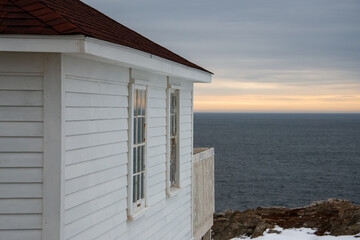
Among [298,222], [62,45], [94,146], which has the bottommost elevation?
[298,222]

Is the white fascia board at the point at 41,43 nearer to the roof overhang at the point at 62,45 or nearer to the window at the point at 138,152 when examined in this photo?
the roof overhang at the point at 62,45

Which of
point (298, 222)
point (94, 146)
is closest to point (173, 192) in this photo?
point (94, 146)

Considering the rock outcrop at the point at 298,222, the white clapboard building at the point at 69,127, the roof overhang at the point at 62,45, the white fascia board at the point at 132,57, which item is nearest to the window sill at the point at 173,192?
the white clapboard building at the point at 69,127

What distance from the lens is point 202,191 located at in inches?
512

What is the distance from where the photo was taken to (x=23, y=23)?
17.3ft

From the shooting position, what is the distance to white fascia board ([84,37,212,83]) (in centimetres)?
535

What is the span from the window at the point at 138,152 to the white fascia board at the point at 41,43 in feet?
8.47

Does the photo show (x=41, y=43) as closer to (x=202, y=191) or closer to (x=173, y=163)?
(x=173, y=163)

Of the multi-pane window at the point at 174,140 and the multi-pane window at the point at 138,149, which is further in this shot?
the multi-pane window at the point at 174,140

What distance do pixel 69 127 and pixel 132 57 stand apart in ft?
4.72

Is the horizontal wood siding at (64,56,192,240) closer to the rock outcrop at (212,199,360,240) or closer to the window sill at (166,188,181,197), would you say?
the window sill at (166,188,181,197)

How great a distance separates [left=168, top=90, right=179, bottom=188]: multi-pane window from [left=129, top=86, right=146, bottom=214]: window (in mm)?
2009

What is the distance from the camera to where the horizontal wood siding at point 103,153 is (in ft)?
18.9

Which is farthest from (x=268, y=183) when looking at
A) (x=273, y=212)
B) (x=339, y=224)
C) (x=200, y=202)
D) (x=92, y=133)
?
(x=92, y=133)
